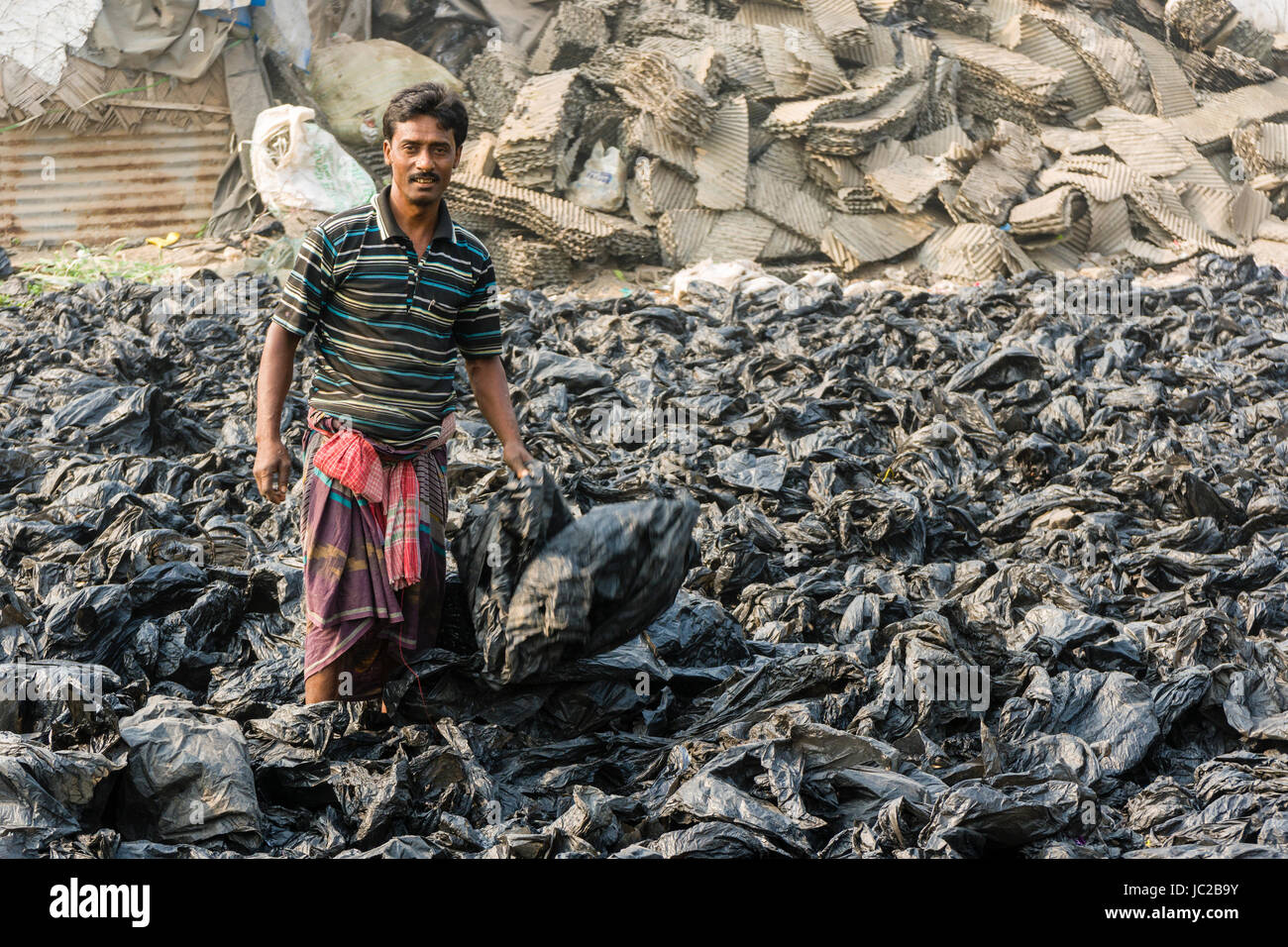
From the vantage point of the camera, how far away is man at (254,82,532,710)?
251 cm

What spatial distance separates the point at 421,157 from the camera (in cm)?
245

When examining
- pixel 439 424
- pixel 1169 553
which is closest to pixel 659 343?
pixel 1169 553

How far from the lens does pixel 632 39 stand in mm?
10984

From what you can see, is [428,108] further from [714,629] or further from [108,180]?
[108,180]

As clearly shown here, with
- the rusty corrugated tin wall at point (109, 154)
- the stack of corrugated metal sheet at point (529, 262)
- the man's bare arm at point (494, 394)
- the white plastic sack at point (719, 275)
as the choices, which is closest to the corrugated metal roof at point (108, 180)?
the rusty corrugated tin wall at point (109, 154)

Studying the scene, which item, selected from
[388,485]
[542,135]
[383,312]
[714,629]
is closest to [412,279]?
[383,312]

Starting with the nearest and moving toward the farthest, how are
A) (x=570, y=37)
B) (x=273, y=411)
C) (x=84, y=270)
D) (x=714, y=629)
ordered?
1. (x=273, y=411)
2. (x=714, y=629)
3. (x=84, y=270)
4. (x=570, y=37)

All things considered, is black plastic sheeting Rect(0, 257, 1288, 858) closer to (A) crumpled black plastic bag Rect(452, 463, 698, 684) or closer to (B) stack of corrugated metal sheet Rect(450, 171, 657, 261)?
(A) crumpled black plastic bag Rect(452, 463, 698, 684)

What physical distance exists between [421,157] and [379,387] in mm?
538

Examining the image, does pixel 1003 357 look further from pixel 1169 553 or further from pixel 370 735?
pixel 370 735

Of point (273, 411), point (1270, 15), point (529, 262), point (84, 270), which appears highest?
point (1270, 15)

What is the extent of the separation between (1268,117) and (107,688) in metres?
12.6

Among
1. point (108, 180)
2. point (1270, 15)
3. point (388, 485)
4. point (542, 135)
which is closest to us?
point (388, 485)

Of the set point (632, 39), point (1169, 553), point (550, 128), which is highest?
point (632, 39)
